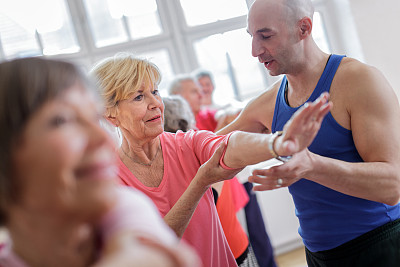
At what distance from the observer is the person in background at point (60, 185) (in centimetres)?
49

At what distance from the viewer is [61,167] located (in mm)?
492

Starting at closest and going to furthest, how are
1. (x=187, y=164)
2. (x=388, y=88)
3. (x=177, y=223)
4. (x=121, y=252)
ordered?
1. (x=121, y=252)
2. (x=177, y=223)
3. (x=388, y=88)
4. (x=187, y=164)

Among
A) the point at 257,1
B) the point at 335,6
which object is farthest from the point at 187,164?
the point at 335,6

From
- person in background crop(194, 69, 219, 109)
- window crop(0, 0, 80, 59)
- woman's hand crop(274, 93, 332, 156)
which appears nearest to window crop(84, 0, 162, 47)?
window crop(0, 0, 80, 59)

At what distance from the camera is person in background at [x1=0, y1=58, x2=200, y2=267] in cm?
49

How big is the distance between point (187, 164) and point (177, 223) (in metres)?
0.29

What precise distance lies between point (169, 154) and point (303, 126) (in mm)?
696

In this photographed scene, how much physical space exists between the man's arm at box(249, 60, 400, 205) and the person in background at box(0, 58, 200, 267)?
838 mm

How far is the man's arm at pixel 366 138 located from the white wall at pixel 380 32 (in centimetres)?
352

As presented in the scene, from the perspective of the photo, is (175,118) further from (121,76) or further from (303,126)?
(303,126)

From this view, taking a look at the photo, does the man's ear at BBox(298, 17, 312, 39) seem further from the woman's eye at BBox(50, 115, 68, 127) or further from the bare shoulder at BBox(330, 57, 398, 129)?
the woman's eye at BBox(50, 115, 68, 127)

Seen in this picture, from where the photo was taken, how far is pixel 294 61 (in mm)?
1617

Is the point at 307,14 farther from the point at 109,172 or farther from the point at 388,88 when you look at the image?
the point at 109,172

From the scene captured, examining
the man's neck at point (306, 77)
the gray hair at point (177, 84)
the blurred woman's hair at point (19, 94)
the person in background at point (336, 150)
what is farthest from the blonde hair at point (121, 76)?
the gray hair at point (177, 84)
